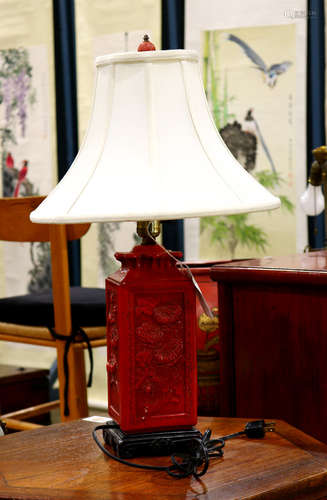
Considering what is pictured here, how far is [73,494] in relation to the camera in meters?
0.98

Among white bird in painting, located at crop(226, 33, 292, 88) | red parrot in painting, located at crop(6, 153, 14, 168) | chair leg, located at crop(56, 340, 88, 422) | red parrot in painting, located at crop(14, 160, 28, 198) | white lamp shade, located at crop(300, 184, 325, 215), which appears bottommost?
chair leg, located at crop(56, 340, 88, 422)

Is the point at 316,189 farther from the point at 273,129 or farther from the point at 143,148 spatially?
the point at 143,148

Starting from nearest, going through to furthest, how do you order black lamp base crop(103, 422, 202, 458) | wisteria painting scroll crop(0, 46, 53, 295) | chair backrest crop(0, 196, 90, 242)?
black lamp base crop(103, 422, 202, 458) → chair backrest crop(0, 196, 90, 242) → wisteria painting scroll crop(0, 46, 53, 295)

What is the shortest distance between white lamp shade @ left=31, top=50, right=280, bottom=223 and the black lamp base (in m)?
0.34

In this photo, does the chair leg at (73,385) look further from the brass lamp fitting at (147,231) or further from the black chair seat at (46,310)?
the brass lamp fitting at (147,231)

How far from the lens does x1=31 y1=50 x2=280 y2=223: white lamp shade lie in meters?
0.99

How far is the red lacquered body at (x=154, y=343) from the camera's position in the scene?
111cm

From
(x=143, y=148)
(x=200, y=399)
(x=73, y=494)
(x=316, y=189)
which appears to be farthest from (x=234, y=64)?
(x=73, y=494)

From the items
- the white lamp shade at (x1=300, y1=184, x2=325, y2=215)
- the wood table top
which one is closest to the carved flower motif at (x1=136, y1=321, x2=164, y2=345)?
the wood table top

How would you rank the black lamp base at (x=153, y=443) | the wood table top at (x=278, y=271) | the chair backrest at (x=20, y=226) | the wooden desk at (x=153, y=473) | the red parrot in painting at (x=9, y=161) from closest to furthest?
the wooden desk at (x=153, y=473) < the black lamp base at (x=153, y=443) < the wood table top at (x=278, y=271) < the chair backrest at (x=20, y=226) < the red parrot in painting at (x=9, y=161)

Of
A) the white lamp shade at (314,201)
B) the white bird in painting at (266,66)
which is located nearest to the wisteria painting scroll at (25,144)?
the white bird in painting at (266,66)

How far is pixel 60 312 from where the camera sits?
2.31 metres

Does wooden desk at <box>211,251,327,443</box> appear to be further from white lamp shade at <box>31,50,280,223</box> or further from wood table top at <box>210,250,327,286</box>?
white lamp shade at <box>31,50,280,223</box>

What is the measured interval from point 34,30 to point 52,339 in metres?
1.63
